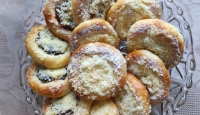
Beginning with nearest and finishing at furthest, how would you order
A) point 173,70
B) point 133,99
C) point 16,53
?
point 133,99 → point 173,70 → point 16,53

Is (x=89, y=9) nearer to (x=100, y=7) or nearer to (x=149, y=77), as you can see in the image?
(x=100, y=7)

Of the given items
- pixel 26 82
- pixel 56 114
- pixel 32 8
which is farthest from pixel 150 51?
pixel 32 8

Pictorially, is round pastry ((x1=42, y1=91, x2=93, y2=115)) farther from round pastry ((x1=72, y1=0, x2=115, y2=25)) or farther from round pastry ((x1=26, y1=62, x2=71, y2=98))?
round pastry ((x1=72, y1=0, x2=115, y2=25))

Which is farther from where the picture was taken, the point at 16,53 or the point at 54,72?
the point at 16,53

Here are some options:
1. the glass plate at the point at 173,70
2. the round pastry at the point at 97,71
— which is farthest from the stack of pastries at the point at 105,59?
the glass plate at the point at 173,70

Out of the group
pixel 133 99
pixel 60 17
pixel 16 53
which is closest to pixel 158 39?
pixel 133 99

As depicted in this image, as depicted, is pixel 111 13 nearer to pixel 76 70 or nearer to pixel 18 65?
pixel 76 70

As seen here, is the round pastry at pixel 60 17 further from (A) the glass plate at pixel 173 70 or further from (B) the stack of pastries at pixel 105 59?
(A) the glass plate at pixel 173 70
